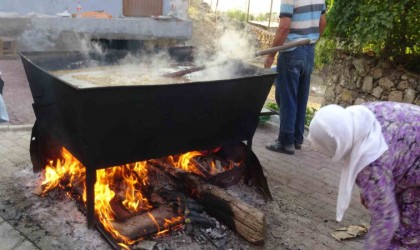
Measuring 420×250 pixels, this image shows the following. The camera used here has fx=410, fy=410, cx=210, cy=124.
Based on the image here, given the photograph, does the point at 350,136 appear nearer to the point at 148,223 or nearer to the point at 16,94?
Result: the point at 148,223

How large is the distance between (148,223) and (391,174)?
1961 mm

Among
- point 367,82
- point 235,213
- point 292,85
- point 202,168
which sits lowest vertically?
point 235,213

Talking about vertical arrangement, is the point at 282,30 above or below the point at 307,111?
above

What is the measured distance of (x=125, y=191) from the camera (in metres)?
3.68

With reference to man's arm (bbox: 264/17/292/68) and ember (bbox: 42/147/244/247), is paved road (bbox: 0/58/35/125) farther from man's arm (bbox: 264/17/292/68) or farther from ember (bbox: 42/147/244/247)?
man's arm (bbox: 264/17/292/68)

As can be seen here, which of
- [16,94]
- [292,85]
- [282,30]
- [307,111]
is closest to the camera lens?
[282,30]

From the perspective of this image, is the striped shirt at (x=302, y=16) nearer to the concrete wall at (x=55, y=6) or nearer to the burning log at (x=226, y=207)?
the burning log at (x=226, y=207)

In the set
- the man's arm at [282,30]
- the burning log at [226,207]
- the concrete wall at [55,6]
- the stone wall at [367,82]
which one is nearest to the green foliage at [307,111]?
the stone wall at [367,82]

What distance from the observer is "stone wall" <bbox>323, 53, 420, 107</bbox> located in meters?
7.05

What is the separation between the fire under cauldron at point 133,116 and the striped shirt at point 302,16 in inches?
68.7

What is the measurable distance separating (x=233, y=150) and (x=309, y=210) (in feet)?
3.25

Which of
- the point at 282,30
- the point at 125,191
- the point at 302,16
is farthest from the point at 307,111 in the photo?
the point at 125,191

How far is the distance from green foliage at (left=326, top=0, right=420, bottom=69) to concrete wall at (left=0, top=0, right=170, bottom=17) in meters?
6.28

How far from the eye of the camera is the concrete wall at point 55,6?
10219 millimetres
